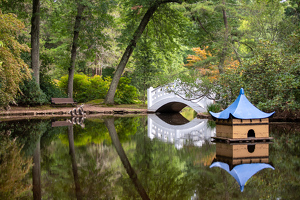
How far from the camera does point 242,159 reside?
18.5 feet

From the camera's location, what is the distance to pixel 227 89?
14.3 m

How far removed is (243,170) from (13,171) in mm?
3361

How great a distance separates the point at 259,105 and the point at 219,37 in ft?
23.5

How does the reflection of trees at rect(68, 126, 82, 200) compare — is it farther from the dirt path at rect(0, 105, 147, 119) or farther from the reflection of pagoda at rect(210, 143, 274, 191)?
the dirt path at rect(0, 105, 147, 119)

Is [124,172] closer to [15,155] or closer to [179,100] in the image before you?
[15,155]

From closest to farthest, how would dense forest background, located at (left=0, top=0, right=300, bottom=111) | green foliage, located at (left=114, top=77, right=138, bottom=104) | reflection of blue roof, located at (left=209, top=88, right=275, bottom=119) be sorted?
reflection of blue roof, located at (left=209, top=88, right=275, bottom=119), dense forest background, located at (left=0, top=0, right=300, bottom=111), green foliage, located at (left=114, top=77, right=138, bottom=104)

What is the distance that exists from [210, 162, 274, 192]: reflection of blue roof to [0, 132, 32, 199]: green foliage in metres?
2.60

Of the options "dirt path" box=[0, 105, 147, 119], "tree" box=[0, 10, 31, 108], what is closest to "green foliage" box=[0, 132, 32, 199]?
"tree" box=[0, 10, 31, 108]

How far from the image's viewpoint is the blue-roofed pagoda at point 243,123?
766 cm

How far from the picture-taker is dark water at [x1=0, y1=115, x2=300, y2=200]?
3.70m

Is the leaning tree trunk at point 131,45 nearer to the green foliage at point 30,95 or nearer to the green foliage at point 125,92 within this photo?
the green foliage at point 125,92

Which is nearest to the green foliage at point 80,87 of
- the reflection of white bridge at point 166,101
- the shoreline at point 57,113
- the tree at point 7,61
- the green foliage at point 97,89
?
the green foliage at point 97,89

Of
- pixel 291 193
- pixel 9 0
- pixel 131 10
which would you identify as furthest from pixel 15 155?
pixel 131 10

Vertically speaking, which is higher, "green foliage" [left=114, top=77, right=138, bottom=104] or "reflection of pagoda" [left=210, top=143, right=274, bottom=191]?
"green foliage" [left=114, top=77, right=138, bottom=104]
